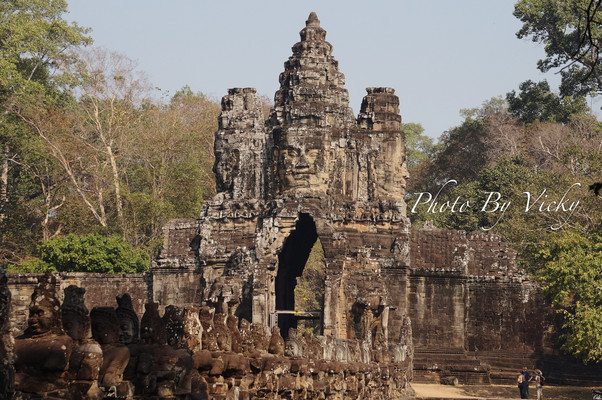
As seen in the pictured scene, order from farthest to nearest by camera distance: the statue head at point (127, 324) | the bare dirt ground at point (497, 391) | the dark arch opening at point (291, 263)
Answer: the dark arch opening at point (291, 263)
the bare dirt ground at point (497, 391)
the statue head at point (127, 324)

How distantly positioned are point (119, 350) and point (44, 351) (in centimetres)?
101

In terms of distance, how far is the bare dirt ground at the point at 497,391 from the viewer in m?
31.6

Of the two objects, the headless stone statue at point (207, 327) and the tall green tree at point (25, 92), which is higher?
the tall green tree at point (25, 92)

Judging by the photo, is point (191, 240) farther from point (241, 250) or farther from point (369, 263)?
point (369, 263)

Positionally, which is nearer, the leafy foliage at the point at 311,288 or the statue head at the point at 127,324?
the statue head at the point at 127,324

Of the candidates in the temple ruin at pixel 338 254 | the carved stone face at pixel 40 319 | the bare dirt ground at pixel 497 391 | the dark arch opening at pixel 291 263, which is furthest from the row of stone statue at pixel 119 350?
the dark arch opening at pixel 291 263

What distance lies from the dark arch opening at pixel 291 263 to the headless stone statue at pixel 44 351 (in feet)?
96.3

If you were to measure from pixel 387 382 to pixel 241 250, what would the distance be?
11239mm

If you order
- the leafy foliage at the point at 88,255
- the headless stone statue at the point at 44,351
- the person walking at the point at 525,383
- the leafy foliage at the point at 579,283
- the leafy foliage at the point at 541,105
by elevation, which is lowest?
the person walking at the point at 525,383

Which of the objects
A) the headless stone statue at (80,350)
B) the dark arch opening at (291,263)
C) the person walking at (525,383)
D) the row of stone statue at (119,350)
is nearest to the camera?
the row of stone statue at (119,350)

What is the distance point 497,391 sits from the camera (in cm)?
3344

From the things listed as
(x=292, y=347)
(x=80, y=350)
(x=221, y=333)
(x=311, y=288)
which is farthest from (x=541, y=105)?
(x=80, y=350)

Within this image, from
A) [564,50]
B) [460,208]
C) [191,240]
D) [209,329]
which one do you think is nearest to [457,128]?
[564,50]

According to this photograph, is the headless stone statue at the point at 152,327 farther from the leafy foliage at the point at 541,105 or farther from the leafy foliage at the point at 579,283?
the leafy foliage at the point at 541,105
